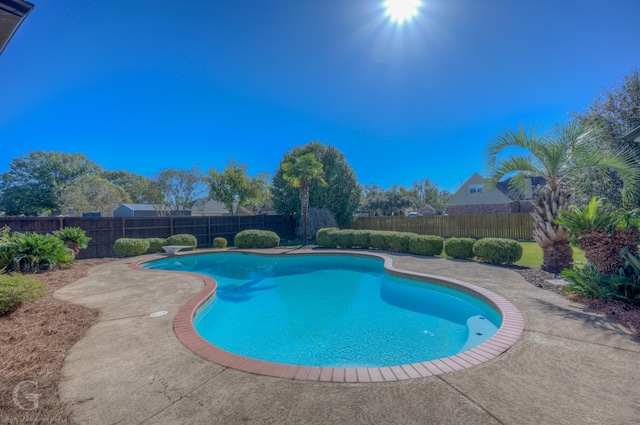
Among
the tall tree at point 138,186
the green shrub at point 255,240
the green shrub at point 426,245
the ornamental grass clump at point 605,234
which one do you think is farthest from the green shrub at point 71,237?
the tall tree at point 138,186

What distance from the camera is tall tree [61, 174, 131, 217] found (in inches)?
1257

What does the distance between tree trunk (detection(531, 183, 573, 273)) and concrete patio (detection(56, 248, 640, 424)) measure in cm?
415

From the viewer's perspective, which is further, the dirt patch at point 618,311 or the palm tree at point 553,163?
the palm tree at point 553,163

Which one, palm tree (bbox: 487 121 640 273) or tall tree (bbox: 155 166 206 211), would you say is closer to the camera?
palm tree (bbox: 487 121 640 273)

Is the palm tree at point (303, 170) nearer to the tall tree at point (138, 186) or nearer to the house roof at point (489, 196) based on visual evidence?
the house roof at point (489, 196)

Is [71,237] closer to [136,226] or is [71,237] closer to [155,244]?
[155,244]

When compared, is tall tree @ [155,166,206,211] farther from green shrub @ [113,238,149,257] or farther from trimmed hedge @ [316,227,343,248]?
trimmed hedge @ [316,227,343,248]

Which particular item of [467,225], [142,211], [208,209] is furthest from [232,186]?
[208,209]

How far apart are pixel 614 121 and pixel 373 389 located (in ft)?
38.2

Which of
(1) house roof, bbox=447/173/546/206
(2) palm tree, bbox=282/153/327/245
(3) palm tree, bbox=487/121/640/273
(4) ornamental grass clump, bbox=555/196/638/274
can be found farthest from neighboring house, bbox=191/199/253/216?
(4) ornamental grass clump, bbox=555/196/638/274

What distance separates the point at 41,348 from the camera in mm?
3275

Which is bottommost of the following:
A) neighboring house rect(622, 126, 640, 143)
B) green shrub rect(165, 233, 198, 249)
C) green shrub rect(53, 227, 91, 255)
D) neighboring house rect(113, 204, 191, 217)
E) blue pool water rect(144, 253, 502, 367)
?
blue pool water rect(144, 253, 502, 367)

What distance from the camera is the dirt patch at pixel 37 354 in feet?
7.07

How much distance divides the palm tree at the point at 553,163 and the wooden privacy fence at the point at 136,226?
52.2 feet
